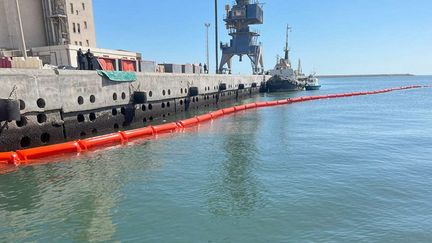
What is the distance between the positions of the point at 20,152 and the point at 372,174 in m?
15.0

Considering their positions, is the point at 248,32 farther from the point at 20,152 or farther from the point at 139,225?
the point at 139,225

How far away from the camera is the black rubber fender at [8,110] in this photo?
49.5 feet

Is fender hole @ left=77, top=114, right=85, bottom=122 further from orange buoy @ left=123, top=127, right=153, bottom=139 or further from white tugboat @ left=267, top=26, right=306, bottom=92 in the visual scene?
white tugboat @ left=267, top=26, right=306, bottom=92

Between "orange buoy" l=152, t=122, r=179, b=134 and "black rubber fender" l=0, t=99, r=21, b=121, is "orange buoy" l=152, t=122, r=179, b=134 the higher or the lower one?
the lower one

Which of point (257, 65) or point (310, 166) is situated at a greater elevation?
point (257, 65)

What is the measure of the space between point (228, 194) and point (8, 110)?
1107cm

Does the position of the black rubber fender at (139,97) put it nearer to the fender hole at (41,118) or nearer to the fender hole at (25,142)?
the fender hole at (41,118)

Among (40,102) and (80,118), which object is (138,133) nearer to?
(80,118)

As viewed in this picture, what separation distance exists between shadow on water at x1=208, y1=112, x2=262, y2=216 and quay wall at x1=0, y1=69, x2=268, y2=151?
885 cm

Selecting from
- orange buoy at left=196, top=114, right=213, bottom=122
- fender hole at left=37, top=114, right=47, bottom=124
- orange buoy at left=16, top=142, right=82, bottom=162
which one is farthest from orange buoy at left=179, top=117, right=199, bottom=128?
fender hole at left=37, top=114, right=47, bottom=124

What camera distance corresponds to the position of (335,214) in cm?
925

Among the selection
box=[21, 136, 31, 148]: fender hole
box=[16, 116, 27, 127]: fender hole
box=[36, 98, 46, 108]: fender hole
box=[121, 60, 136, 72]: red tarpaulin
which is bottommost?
box=[21, 136, 31, 148]: fender hole

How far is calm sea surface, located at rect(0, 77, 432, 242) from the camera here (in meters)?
8.35

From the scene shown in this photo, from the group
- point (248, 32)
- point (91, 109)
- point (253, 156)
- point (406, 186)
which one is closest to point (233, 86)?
point (248, 32)
